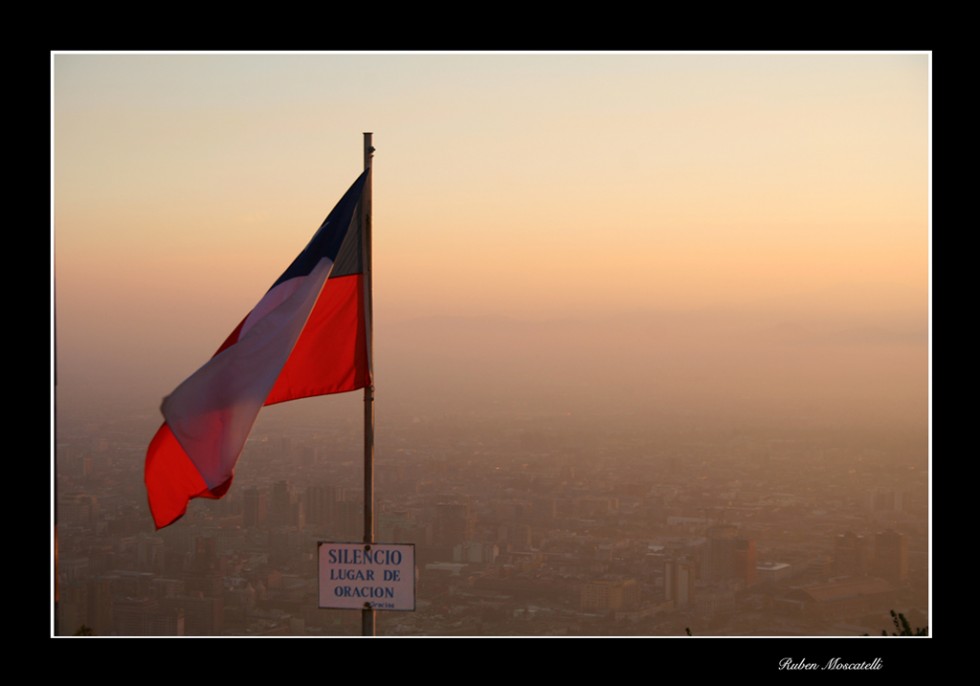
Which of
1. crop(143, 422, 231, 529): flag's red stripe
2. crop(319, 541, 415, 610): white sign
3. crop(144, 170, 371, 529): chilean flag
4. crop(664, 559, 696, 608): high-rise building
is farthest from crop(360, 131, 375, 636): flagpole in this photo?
crop(664, 559, 696, 608): high-rise building

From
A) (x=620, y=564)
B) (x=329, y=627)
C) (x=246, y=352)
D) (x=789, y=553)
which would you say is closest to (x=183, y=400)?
(x=246, y=352)

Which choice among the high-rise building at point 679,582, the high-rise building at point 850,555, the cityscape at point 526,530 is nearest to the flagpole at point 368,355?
the cityscape at point 526,530

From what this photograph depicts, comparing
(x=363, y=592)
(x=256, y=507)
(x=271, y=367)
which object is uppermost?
(x=271, y=367)

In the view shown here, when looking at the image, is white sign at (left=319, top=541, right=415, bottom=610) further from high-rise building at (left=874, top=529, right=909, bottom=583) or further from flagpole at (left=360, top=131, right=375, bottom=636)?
high-rise building at (left=874, top=529, right=909, bottom=583)

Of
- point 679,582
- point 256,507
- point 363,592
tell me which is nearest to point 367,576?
point 363,592

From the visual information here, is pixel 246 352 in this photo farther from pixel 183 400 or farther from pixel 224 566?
pixel 224 566

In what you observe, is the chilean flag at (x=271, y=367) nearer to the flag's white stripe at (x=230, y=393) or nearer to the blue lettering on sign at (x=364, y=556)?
the flag's white stripe at (x=230, y=393)

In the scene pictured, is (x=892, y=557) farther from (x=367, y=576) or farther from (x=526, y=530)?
(x=367, y=576)
